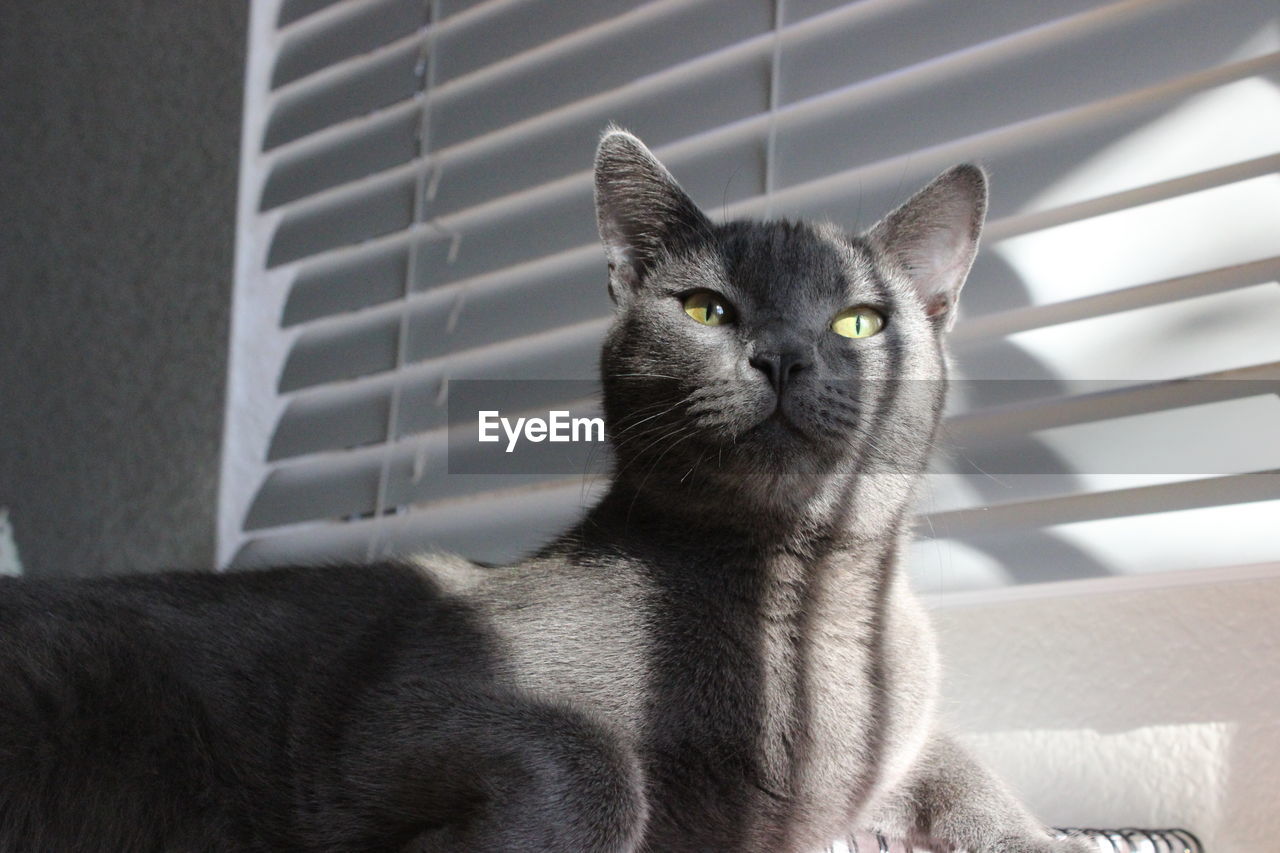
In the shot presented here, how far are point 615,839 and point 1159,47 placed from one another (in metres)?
0.98

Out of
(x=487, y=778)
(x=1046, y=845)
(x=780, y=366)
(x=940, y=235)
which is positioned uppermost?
(x=940, y=235)

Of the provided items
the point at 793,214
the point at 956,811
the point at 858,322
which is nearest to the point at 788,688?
the point at 956,811

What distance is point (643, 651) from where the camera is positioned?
2.98ft

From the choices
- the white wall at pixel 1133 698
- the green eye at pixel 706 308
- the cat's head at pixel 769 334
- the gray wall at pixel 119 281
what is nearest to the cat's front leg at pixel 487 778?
the cat's head at pixel 769 334

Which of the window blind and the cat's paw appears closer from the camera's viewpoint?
the cat's paw

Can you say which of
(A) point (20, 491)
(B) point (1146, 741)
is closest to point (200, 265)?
(A) point (20, 491)

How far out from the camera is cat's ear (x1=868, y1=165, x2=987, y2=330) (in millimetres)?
1097

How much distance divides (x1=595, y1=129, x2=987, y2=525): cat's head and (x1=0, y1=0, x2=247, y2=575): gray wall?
0.98 metres

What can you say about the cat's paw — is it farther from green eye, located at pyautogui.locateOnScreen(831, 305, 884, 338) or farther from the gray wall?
the gray wall

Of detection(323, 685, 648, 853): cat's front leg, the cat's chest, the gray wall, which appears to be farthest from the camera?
the gray wall

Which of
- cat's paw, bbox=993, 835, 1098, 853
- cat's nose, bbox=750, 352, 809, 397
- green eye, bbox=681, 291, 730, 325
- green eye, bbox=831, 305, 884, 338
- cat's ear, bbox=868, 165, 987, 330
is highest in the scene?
cat's ear, bbox=868, 165, 987, 330

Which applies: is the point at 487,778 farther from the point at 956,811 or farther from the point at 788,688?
the point at 956,811

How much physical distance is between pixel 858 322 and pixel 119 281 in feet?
4.78

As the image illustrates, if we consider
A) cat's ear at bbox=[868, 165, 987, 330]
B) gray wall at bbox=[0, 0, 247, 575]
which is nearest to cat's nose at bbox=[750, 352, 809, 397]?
cat's ear at bbox=[868, 165, 987, 330]
